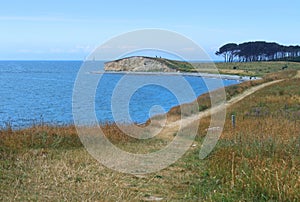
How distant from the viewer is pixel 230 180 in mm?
6238

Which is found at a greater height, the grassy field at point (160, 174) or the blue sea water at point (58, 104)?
the grassy field at point (160, 174)

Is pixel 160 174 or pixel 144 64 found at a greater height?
pixel 144 64

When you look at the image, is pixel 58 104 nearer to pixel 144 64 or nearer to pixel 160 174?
pixel 144 64

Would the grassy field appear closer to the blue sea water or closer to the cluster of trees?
the blue sea water

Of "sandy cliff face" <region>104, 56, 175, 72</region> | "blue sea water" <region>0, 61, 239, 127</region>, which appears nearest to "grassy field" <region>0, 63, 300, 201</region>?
"sandy cliff face" <region>104, 56, 175, 72</region>

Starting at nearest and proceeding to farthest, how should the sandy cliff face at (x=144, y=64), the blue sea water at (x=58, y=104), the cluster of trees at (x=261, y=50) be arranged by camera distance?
the sandy cliff face at (x=144, y=64)
the blue sea water at (x=58, y=104)
the cluster of trees at (x=261, y=50)

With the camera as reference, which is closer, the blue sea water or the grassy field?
the grassy field

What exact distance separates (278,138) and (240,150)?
1.17 m

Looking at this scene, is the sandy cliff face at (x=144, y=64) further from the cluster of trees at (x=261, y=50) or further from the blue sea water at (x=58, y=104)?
the cluster of trees at (x=261, y=50)

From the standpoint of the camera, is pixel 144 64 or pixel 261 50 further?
pixel 261 50

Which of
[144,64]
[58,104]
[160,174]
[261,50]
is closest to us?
[160,174]

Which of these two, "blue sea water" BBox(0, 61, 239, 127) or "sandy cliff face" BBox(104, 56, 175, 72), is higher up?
"sandy cliff face" BBox(104, 56, 175, 72)

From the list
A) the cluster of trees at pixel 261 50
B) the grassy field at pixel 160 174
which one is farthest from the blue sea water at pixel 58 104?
the cluster of trees at pixel 261 50

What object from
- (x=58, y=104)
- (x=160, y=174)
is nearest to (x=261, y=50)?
(x=58, y=104)
